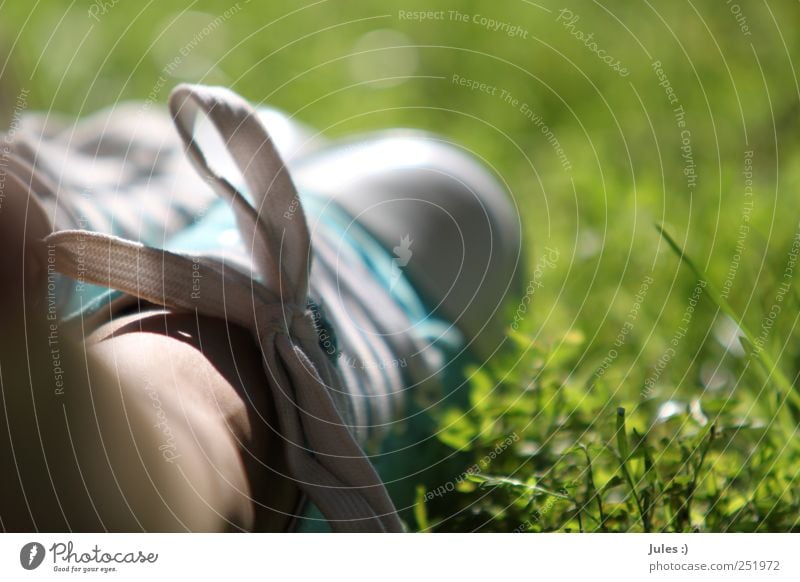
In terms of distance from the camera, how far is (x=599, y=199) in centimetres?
86

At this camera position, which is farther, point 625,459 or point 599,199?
point 599,199

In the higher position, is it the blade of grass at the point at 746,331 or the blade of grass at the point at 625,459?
the blade of grass at the point at 746,331

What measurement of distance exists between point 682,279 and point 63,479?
512 mm

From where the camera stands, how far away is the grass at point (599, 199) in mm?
479

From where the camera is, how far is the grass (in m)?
0.48

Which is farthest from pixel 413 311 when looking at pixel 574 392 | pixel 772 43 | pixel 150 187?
pixel 772 43

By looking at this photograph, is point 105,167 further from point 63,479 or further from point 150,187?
point 63,479

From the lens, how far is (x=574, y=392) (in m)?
0.52
